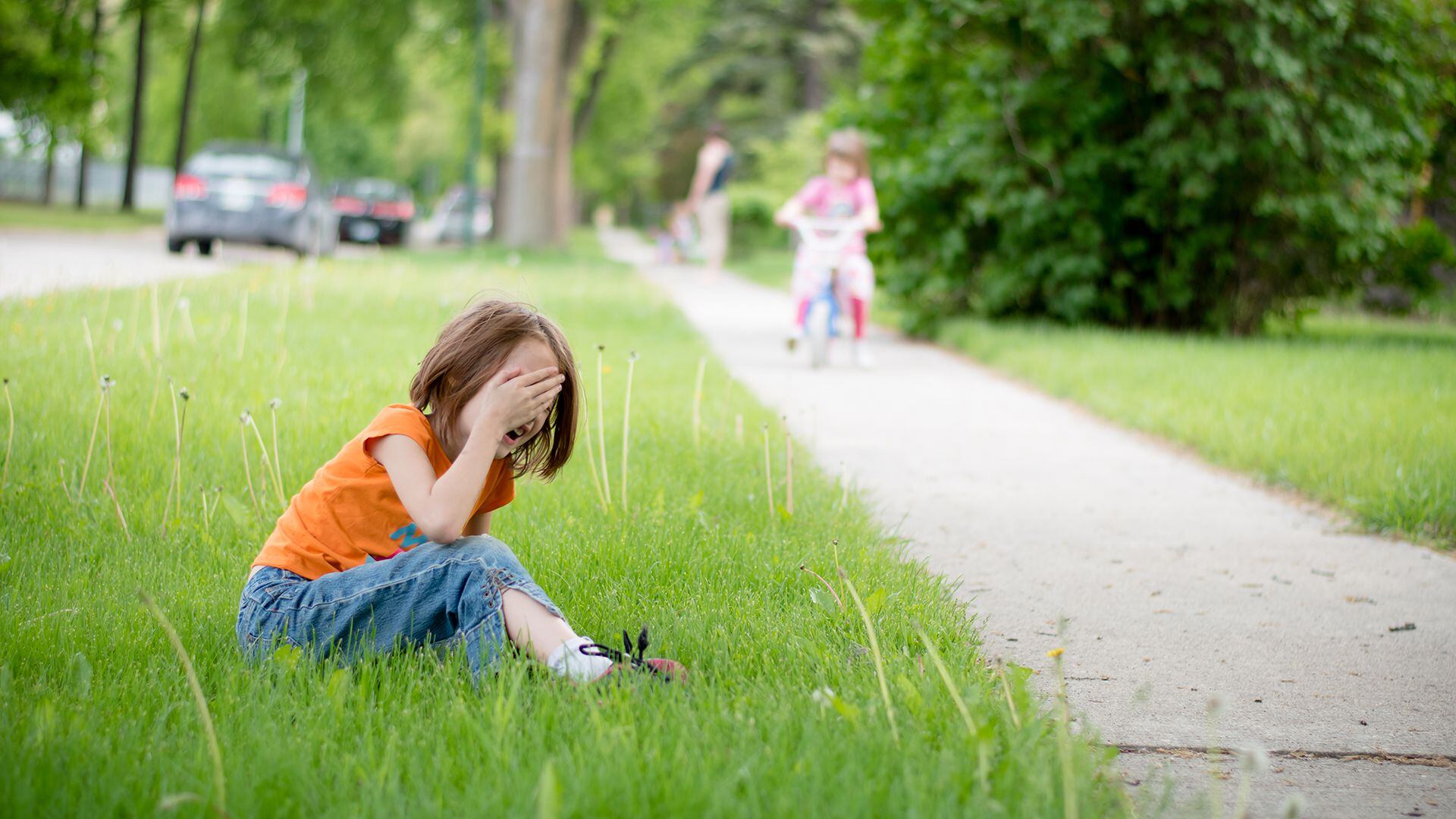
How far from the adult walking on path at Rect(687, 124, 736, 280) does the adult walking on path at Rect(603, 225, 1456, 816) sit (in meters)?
12.7

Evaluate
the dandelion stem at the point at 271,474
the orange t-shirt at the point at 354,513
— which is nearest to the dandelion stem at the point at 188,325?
the dandelion stem at the point at 271,474

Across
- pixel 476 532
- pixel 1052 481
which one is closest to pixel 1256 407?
pixel 1052 481

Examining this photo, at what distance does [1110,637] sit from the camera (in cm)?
372

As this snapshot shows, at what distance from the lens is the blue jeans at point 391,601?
9.54 feet

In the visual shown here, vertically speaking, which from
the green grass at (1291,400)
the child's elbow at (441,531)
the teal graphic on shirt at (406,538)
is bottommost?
the teal graphic on shirt at (406,538)

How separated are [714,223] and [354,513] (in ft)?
62.0

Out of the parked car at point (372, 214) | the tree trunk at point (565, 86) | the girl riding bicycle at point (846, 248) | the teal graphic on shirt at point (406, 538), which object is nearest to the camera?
the teal graphic on shirt at point (406, 538)

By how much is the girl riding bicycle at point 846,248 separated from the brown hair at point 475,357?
276 inches

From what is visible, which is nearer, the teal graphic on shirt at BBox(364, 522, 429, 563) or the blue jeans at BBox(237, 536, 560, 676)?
the blue jeans at BBox(237, 536, 560, 676)

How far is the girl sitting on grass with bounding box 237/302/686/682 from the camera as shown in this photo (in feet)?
9.41

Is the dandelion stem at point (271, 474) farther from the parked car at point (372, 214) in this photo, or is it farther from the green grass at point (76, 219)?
the parked car at point (372, 214)

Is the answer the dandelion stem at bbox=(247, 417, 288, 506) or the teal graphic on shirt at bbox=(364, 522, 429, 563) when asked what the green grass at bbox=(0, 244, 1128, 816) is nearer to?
the dandelion stem at bbox=(247, 417, 288, 506)

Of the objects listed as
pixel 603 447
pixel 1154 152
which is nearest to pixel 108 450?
pixel 603 447

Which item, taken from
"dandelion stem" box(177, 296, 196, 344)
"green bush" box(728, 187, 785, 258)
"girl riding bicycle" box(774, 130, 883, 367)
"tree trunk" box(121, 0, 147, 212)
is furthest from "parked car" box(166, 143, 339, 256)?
"tree trunk" box(121, 0, 147, 212)
